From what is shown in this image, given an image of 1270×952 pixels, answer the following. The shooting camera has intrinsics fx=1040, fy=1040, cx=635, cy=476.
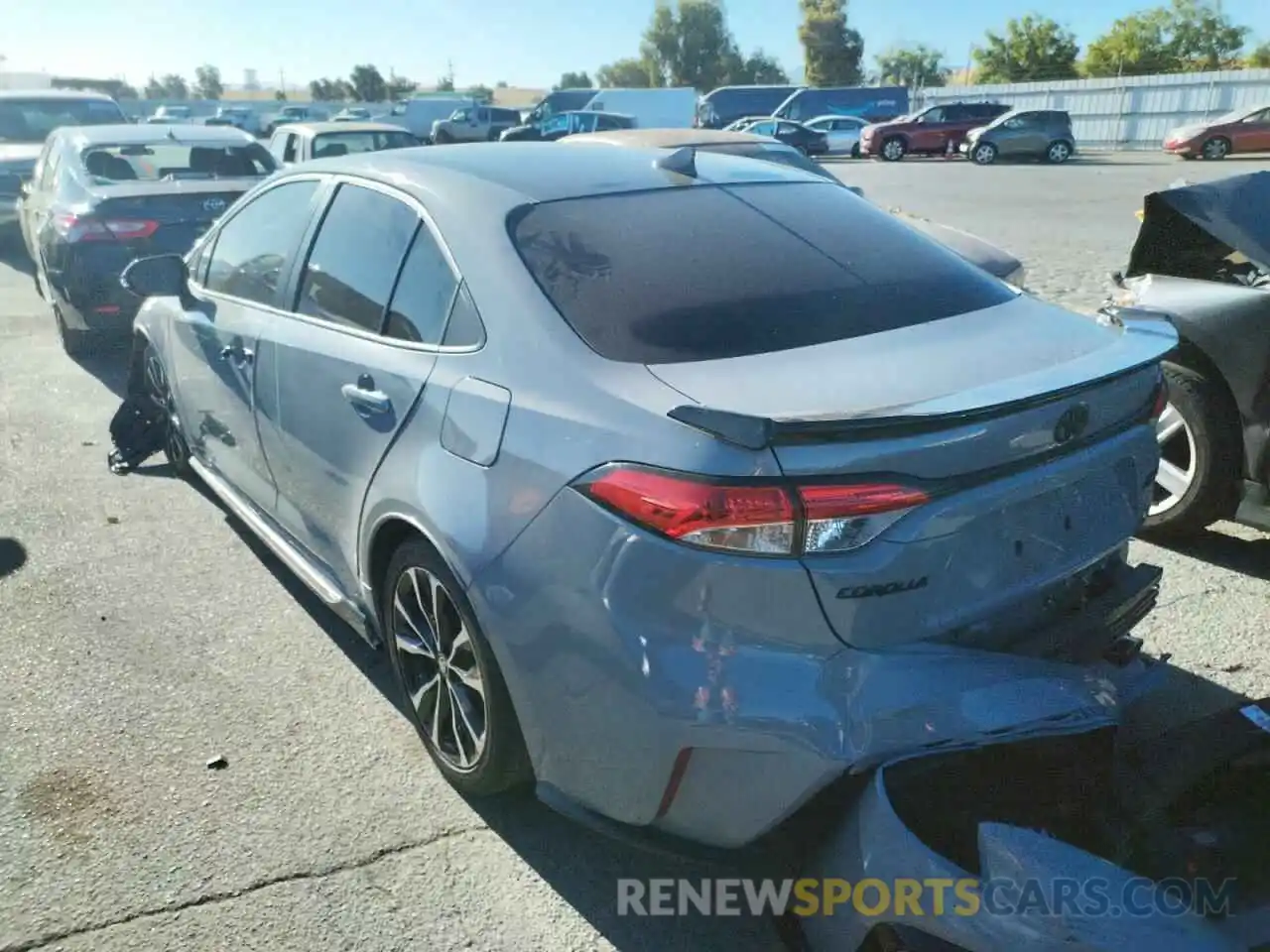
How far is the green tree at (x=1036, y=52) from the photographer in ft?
198

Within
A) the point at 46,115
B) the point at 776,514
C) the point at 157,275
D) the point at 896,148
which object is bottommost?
the point at 896,148

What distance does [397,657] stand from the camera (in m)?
3.04

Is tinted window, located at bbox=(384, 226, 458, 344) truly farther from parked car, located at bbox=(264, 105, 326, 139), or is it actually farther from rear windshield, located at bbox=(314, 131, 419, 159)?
parked car, located at bbox=(264, 105, 326, 139)

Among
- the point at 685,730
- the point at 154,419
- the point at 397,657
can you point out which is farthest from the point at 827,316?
the point at 154,419

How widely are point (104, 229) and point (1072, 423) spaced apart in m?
6.83

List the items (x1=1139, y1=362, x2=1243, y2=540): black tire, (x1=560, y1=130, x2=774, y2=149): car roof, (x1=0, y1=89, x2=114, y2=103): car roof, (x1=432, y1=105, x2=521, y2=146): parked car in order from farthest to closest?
(x1=432, y1=105, x2=521, y2=146): parked car, (x1=0, y1=89, x2=114, y2=103): car roof, (x1=560, y1=130, x2=774, y2=149): car roof, (x1=1139, y1=362, x2=1243, y2=540): black tire

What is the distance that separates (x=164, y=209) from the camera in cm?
725

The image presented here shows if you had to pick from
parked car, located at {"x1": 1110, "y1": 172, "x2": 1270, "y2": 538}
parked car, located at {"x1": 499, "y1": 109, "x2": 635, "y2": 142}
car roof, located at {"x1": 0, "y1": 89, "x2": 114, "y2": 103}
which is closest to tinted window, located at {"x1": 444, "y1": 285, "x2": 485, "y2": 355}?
parked car, located at {"x1": 1110, "y1": 172, "x2": 1270, "y2": 538}

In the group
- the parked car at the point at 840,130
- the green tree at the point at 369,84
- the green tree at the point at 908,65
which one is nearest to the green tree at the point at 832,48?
the green tree at the point at 908,65

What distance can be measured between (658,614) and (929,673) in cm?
56

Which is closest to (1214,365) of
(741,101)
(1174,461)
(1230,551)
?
(1174,461)

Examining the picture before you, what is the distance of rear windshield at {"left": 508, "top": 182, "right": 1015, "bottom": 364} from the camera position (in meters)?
2.47

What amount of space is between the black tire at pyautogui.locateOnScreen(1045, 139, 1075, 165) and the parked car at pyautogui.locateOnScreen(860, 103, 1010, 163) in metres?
3.94

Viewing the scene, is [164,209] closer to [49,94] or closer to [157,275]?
[157,275]
